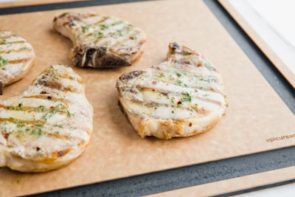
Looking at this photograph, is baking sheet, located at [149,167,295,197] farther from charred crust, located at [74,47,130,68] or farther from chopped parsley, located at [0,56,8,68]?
chopped parsley, located at [0,56,8,68]

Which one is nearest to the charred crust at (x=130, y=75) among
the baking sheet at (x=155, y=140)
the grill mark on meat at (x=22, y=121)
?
the baking sheet at (x=155, y=140)

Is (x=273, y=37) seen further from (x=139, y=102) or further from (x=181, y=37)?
(x=139, y=102)

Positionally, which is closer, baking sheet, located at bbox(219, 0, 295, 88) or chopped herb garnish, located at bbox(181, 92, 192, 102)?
chopped herb garnish, located at bbox(181, 92, 192, 102)

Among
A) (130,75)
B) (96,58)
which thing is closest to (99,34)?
(96,58)

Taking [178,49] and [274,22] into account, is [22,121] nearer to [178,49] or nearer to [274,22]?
[178,49]

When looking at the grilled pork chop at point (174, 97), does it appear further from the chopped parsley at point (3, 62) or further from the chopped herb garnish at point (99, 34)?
the chopped parsley at point (3, 62)

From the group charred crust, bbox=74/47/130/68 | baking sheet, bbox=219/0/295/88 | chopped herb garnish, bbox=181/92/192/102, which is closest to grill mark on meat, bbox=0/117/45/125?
charred crust, bbox=74/47/130/68
